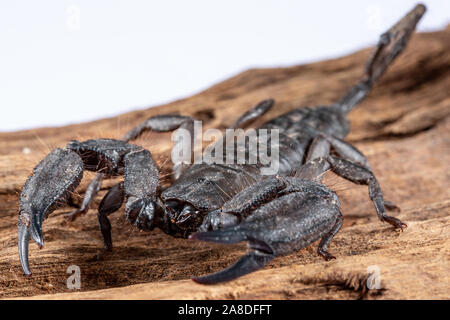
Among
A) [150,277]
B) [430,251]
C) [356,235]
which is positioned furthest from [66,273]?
[430,251]

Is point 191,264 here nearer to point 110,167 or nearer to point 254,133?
point 110,167

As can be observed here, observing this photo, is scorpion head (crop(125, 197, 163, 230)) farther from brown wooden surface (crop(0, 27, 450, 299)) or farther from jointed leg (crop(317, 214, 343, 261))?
jointed leg (crop(317, 214, 343, 261))

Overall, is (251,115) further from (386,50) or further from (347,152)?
(386,50)

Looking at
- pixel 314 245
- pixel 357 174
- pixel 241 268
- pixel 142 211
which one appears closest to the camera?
pixel 241 268

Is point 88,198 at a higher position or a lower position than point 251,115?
lower

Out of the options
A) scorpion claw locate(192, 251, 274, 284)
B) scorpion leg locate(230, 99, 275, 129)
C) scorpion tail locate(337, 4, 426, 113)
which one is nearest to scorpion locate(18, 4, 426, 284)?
scorpion claw locate(192, 251, 274, 284)

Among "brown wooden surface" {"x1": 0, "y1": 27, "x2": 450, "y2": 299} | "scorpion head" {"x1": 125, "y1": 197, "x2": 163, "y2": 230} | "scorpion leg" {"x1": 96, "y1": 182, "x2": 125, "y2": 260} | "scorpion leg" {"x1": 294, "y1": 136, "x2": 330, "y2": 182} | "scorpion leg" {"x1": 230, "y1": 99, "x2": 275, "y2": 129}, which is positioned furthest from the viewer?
"scorpion leg" {"x1": 230, "y1": 99, "x2": 275, "y2": 129}

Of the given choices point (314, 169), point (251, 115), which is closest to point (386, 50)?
point (251, 115)

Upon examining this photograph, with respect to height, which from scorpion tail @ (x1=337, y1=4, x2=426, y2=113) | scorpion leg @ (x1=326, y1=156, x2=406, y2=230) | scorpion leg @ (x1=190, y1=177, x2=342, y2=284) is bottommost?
scorpion leg @ (x1=190, y1=177, x2=342, y2=284)
